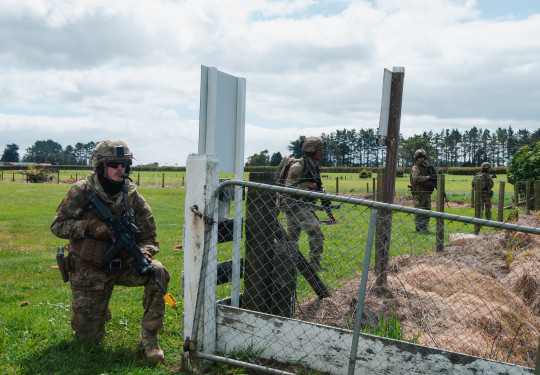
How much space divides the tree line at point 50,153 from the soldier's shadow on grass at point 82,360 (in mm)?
138154

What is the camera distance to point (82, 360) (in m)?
3.77

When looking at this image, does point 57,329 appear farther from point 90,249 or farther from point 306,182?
point 306,182


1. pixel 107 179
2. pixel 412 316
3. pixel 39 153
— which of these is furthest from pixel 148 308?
pixel 39 153

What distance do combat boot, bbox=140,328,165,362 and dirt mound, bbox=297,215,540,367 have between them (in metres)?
1.39

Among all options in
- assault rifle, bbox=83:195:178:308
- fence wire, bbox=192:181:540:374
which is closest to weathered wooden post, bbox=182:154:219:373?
fence wire, bbox=192:181:540:374

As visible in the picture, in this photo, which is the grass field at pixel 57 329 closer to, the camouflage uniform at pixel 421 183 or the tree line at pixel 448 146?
the camouflage uniform at pixel 421 183

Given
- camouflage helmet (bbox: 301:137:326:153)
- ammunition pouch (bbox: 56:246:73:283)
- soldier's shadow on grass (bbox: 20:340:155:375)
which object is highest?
camouflage helmet (bbox: 301:137:326:153)

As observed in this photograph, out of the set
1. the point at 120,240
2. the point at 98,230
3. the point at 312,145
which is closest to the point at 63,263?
the point at 98,230

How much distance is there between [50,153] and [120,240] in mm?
162352

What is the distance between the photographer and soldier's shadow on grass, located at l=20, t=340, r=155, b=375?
142 inches

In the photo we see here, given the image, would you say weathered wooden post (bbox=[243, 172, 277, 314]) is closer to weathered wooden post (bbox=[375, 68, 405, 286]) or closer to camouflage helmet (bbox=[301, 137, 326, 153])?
weathered wooden post (bbox=[375, 68, 405, 286])

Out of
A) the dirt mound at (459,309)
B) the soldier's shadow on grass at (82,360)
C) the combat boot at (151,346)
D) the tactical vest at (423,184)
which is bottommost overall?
the soldier's shadow on grass at (82,360)

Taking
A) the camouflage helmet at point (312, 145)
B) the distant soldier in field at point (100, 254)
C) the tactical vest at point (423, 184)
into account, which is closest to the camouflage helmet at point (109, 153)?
the distant soldier in field at point (100, 254)

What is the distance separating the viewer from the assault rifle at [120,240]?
13.1 feet
